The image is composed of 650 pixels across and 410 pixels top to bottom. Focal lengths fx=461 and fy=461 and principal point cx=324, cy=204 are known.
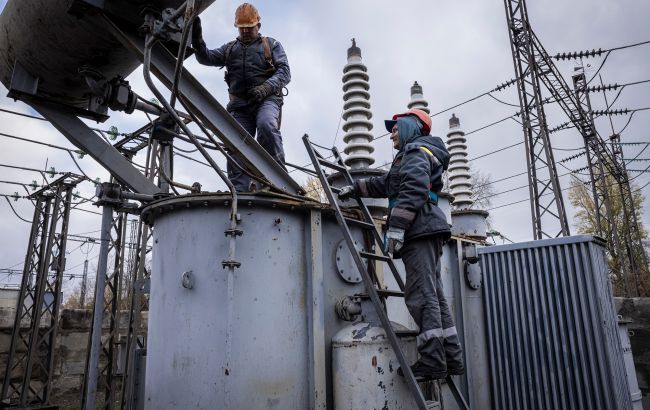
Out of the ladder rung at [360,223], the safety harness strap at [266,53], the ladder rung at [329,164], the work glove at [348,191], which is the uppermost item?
the safety harness strap at [266,53]

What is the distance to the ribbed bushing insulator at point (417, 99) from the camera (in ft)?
40.7

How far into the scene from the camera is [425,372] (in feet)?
12.3

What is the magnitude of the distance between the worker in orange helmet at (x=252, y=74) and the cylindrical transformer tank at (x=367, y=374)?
2220 mm

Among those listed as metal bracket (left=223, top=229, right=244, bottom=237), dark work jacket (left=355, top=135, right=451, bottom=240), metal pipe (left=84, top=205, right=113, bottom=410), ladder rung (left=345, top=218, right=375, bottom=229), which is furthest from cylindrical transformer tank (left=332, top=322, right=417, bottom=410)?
metal pipe (left=84, top=205, right=113, bottom=410)

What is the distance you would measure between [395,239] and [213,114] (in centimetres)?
202

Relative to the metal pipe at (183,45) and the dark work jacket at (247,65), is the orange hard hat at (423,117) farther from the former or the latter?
the metal pipe at (183,45)

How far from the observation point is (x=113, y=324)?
32.5ft

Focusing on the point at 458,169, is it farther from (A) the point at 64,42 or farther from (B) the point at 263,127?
(A) the point at 64,42

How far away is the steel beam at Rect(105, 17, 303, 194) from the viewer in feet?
13.2

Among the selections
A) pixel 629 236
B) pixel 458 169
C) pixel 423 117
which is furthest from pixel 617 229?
pixel 423 117

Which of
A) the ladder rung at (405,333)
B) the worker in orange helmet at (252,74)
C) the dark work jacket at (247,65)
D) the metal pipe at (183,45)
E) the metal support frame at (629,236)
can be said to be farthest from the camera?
the metal support frame at (629,236)

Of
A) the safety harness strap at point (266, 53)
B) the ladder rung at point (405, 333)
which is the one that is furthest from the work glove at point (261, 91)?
the ladder rung at point (405, 333)

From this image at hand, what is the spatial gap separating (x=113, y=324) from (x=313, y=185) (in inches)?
697

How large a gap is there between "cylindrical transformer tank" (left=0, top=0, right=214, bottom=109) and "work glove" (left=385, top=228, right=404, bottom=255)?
2.42 meters
